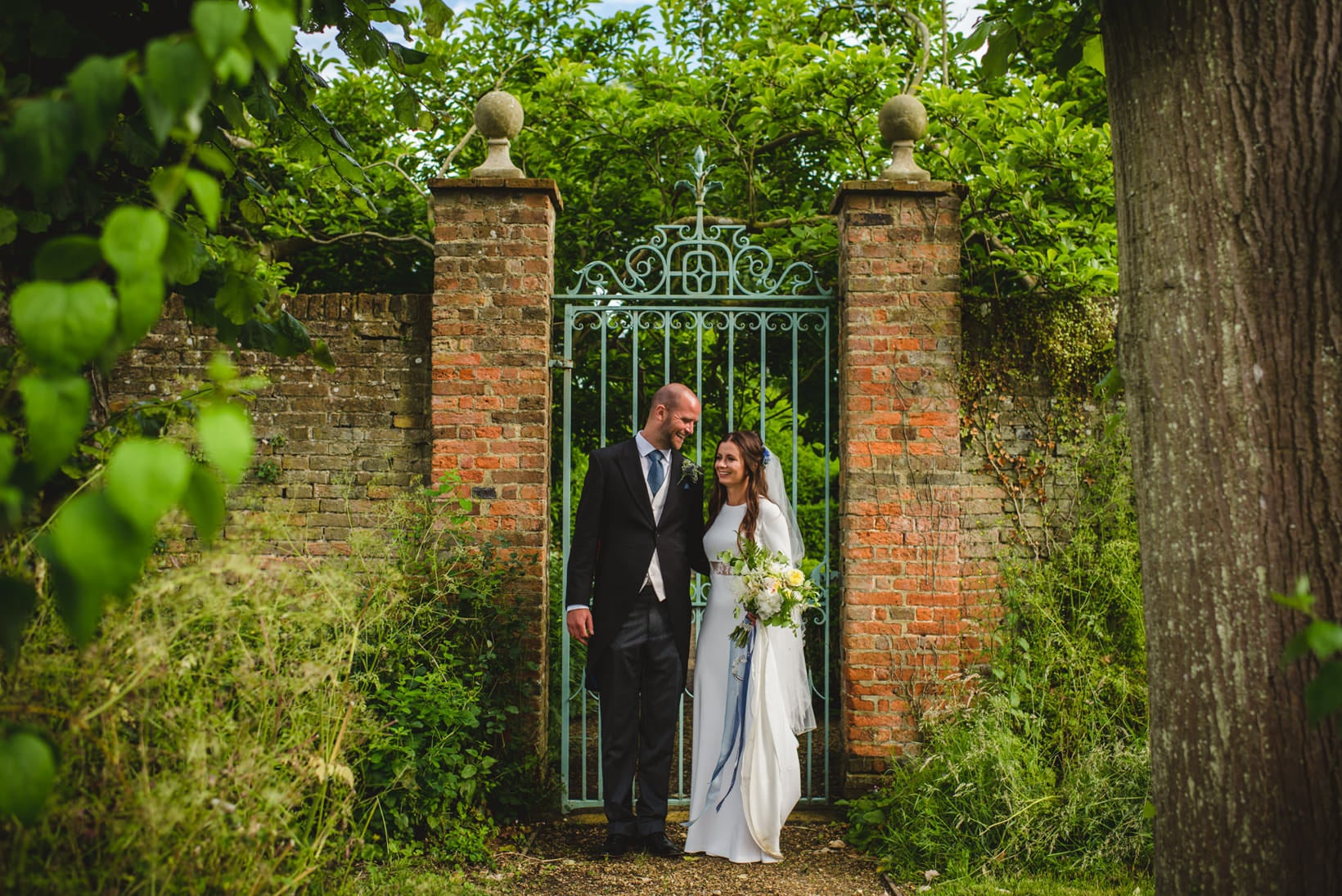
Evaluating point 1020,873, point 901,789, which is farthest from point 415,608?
point 1020,873

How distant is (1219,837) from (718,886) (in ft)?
7.69

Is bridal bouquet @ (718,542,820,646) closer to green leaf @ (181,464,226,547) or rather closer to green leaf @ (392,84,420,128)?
green leaf @ (392,84,420,128)

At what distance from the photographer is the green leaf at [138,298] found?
130cm

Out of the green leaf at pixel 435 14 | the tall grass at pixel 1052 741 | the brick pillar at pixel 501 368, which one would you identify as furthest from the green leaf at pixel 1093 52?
the brick pillar at pixel 501 368

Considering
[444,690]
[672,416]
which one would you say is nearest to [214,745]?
[444,690]

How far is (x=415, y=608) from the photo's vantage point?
4227 mm

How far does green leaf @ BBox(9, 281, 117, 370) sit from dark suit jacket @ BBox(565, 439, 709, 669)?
326cm

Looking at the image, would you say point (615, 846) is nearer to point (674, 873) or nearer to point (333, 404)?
point (674, 873)

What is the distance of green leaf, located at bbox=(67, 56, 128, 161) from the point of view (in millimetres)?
1349

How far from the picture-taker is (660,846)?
4.45 meters

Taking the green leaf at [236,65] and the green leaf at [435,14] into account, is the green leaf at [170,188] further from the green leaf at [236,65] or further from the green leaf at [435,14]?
the green leaf at [435,14]

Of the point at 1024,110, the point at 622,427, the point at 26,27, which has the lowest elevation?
the point at 622,427

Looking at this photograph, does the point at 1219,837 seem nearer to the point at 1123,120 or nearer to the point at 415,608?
the point at 1123,120

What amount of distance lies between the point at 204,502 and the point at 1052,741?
415 centimetres
